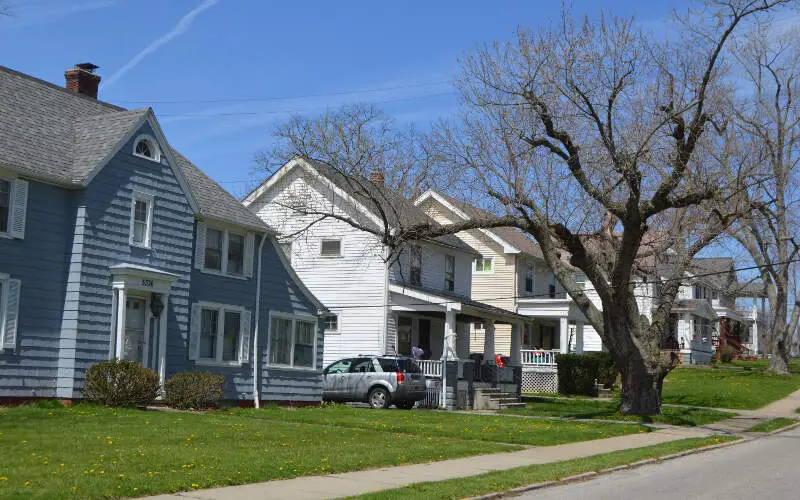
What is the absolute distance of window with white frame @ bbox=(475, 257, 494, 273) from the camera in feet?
160

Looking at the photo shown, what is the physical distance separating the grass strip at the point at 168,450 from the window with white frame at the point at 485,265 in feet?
94.7

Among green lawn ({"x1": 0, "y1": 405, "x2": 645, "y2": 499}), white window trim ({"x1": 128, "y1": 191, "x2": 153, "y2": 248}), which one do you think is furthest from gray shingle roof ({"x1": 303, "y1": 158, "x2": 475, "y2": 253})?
green lawn ({"x1": 0, "y1": 405, "x2": 645, "y2": 499})

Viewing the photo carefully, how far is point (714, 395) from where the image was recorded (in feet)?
125

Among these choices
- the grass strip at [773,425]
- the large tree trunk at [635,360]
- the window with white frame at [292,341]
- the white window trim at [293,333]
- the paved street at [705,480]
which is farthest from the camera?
the window with white frame at [292,341]

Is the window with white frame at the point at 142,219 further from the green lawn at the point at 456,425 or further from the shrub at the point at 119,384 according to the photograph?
the green lawn at the point at 456,425

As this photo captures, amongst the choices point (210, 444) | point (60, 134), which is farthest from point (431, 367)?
point (210, 444)

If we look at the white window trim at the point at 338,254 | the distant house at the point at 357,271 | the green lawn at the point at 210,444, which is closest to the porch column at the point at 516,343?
the distant house at the point at 357,271

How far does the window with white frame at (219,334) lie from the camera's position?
25.0 meters

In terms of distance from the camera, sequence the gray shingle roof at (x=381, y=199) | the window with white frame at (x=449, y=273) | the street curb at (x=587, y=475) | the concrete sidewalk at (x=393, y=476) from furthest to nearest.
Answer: the window with white frame at (x=449, y=273) < the gray shingle roof at (x=381, y=199) < the street curb at (x=587, y=475) < the concrete sidewalk at (x=393, y=476)

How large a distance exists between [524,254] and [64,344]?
30434mm

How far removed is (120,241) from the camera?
22547mm

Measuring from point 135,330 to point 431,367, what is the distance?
1172 cm

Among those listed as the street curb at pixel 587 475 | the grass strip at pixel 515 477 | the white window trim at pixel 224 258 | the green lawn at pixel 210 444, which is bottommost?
the street curb at pixel 587 475

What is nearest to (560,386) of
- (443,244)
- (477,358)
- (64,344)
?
(477,358)
